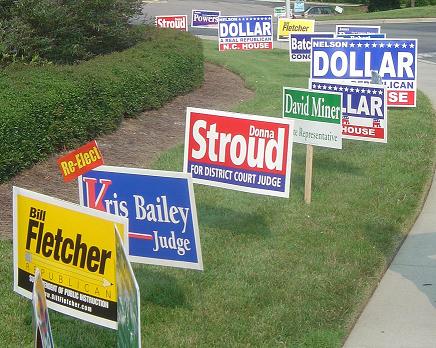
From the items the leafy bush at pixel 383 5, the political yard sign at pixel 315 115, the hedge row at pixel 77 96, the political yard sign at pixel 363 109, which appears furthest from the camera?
the leafy bush at pixel 383 5

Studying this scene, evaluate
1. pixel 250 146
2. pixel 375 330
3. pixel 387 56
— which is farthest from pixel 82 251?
pixel 387 56

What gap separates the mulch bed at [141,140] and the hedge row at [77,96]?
0.49ft

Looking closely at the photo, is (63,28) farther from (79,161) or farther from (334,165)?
(79,161)

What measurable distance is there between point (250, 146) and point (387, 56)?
→ 23.8ft

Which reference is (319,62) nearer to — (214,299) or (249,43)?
(214,299)

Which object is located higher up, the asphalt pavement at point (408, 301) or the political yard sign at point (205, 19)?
the asphalt pavement at point (408, 301)

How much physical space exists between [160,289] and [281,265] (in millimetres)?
1133

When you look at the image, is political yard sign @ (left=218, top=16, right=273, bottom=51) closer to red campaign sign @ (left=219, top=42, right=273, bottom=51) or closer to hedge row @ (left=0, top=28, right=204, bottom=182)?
red campaign sign @ (left=219, top=42, right=273, bottom=51)

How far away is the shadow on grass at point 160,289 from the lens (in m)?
6.49

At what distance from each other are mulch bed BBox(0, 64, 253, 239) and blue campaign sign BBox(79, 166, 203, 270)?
1920 millimetres

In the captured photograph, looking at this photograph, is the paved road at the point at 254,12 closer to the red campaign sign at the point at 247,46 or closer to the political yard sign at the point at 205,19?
the political yard sign at the point at 205,19

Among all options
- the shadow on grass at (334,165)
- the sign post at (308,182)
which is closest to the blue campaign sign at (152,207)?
the sign post at (308,182)

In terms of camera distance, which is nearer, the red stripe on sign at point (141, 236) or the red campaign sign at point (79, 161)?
the red campaign sign at point (79, 161)

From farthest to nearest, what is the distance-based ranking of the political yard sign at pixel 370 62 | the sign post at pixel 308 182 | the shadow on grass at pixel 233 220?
the political yard sign at pixel 370 62 < the sign post at pixel 308 182 < the shadow on grass at pixel 233 220
